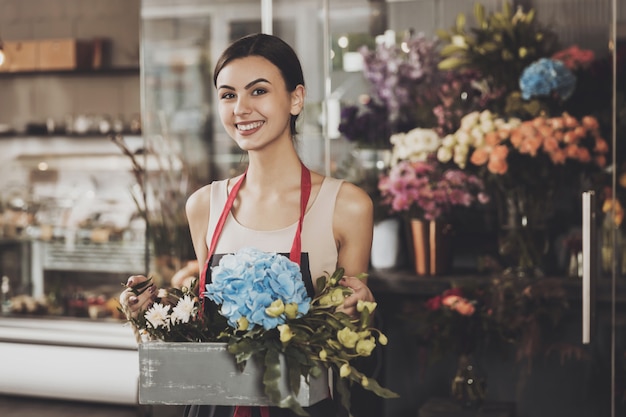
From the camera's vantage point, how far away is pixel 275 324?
169 centimetres

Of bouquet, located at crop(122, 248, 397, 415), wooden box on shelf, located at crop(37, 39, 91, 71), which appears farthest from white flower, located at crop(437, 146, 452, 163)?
wooden box on shelf, located at crop(37, 39, 91, 71)

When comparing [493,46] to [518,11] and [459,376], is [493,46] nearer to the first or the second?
[518,11]

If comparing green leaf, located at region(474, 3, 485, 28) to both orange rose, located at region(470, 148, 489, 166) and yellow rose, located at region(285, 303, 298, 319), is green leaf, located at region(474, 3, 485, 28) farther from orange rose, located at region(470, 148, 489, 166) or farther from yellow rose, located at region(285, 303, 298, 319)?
yellow rose, located at region(285, 303, 298, 319)

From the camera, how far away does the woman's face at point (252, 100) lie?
1.98 m

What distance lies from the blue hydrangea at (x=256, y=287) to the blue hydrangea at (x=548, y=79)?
1972 mm

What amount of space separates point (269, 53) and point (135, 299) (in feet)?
1.97

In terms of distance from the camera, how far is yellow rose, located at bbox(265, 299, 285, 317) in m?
1.67

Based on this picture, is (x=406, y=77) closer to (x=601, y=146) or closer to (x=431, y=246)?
(x=431, y=246)

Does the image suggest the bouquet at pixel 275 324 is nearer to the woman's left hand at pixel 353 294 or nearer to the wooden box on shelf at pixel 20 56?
the woman's left hand at pixel 353 294

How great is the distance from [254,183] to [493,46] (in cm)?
170

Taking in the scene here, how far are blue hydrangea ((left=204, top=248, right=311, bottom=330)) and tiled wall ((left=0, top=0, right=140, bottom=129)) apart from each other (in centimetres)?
439

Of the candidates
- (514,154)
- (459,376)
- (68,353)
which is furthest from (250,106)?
(68,353)

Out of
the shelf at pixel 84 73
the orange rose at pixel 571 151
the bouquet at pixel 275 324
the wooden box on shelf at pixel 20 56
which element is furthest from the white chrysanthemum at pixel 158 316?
the wooden box on shelf at pixel 20 56

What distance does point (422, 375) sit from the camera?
146 inches
